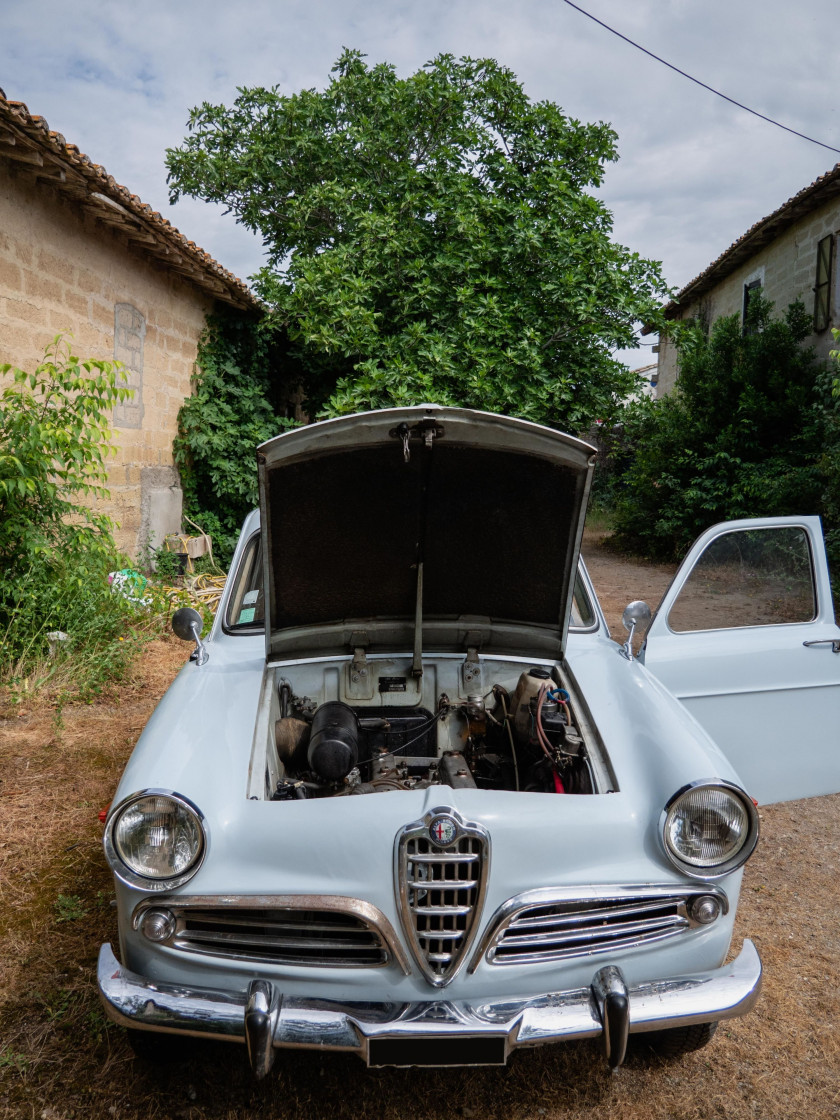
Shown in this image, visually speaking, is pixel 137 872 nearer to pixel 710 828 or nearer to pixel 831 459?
pixel 710 828

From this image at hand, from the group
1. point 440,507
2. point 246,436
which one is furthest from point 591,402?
point 440,507

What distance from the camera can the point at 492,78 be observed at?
10633 millimetres

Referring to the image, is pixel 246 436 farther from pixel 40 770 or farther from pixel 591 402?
pixel 40 770

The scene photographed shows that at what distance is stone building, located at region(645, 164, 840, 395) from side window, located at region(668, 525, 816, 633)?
7.44 metres

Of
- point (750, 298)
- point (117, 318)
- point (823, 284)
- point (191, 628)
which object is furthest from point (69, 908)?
point (750, 298)

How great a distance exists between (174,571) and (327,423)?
6.81 metres

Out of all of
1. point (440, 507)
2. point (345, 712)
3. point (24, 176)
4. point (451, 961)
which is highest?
point (24, 176)

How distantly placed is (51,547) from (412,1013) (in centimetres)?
448

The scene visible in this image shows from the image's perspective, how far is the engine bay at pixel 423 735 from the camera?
266 centimetres

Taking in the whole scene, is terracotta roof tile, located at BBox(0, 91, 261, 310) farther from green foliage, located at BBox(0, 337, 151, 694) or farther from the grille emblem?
the grille emblem

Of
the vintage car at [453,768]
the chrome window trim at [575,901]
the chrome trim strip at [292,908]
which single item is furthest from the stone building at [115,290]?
the chrome window trim at [575,901]

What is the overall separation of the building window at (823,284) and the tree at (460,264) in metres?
3.66

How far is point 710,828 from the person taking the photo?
212cm

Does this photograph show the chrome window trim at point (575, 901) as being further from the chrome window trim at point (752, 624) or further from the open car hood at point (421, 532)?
the chrome window trim at point (752, 624)
